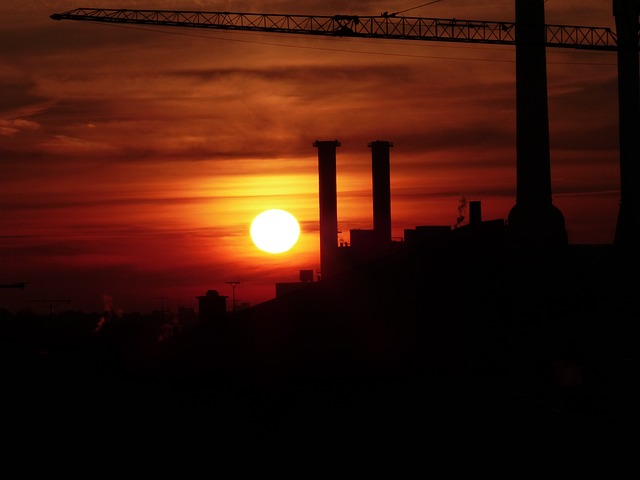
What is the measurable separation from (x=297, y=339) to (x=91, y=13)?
77296mm

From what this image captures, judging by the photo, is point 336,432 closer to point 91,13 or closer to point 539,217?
point 539,217

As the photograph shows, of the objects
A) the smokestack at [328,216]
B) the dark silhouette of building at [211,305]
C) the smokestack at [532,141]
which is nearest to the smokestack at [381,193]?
the smokestack at [328,216]

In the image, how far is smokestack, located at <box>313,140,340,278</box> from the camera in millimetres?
66625

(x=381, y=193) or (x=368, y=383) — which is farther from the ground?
(x=381, y=193)

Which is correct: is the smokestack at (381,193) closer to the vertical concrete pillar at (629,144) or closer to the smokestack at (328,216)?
the smokestack at (328,216)

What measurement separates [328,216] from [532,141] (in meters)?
15.8

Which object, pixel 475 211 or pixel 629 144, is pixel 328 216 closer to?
pixel 629 144

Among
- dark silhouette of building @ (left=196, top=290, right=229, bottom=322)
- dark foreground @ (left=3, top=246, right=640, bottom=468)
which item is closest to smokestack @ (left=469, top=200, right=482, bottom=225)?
dark foreground @ (left=3, top=246, right=640, bottom=468)

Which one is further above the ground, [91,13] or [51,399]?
[91,13]

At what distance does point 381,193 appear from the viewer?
66.9 meters

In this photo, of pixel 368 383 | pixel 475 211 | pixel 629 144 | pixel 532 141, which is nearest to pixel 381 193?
pixel 532 141

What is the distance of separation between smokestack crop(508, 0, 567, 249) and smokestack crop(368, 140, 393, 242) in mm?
10593

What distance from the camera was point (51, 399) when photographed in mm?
13188

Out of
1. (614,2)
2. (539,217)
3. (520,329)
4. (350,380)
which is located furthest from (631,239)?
(350,380)
